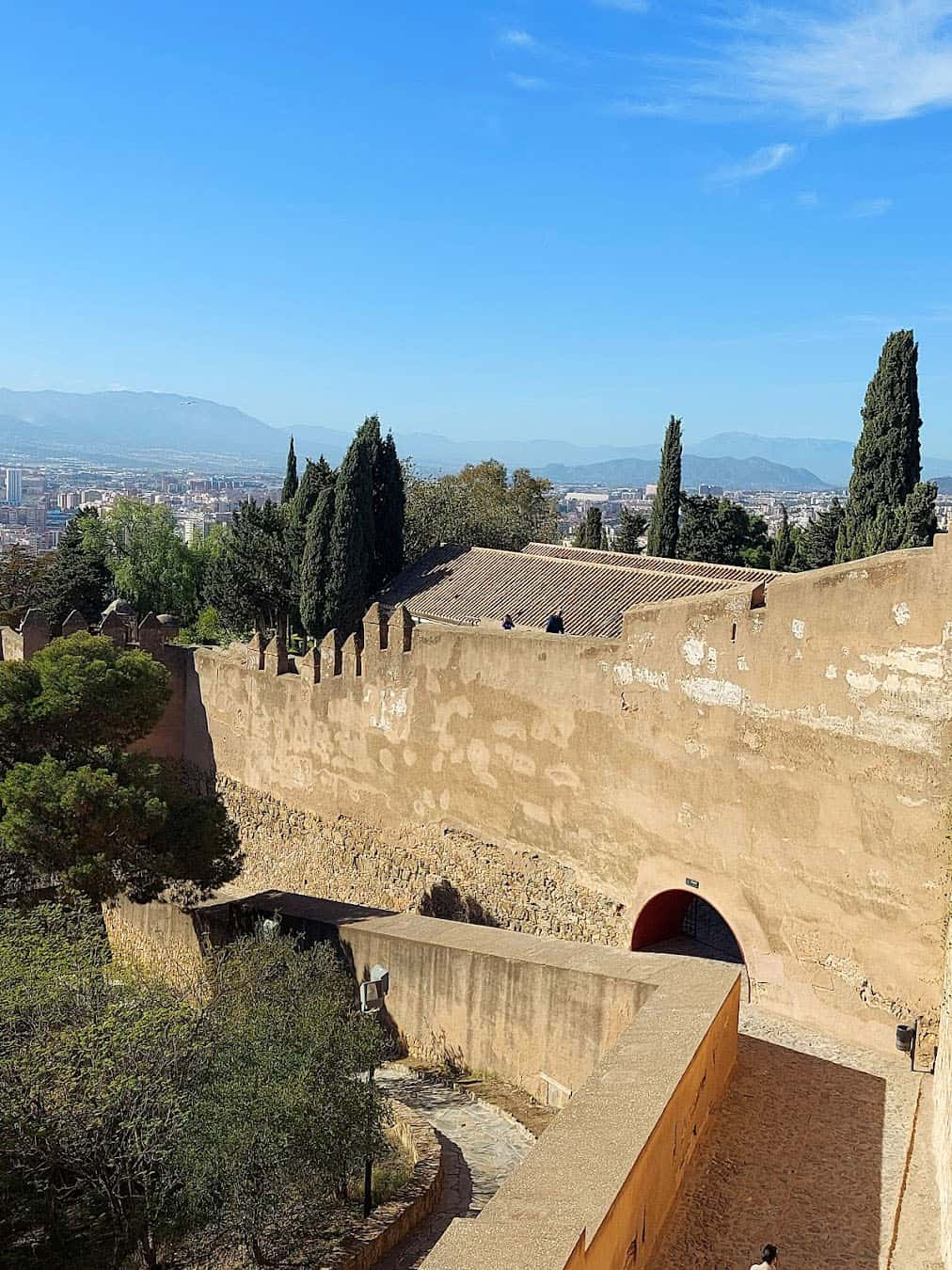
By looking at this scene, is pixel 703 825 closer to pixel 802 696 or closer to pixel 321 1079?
pixel 802 696

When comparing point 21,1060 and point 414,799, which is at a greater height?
point 414,799

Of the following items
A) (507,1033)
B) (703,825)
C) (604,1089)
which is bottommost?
(507,1033)

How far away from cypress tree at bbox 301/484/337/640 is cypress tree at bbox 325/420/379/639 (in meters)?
0.10

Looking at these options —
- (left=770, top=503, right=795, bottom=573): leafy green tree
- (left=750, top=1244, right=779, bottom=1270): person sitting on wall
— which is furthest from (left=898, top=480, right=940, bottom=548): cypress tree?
(left=750, top=1244, right=779, bottom=1270): person sitting on wall

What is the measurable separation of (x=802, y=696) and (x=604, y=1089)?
15.6 ft

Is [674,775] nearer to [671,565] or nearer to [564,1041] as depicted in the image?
[564,1041]

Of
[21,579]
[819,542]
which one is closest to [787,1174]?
[819,542]

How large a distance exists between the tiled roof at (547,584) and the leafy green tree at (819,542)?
959 centimetres

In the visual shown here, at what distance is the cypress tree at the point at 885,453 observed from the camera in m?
28.9

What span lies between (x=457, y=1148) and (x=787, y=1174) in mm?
3835

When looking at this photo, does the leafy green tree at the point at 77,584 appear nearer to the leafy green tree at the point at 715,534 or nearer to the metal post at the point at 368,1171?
the leafy green tree at the point at 715,534

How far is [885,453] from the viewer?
29797mm

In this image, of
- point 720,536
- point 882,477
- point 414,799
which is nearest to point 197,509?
point 720,536

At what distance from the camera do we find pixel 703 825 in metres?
11.7
